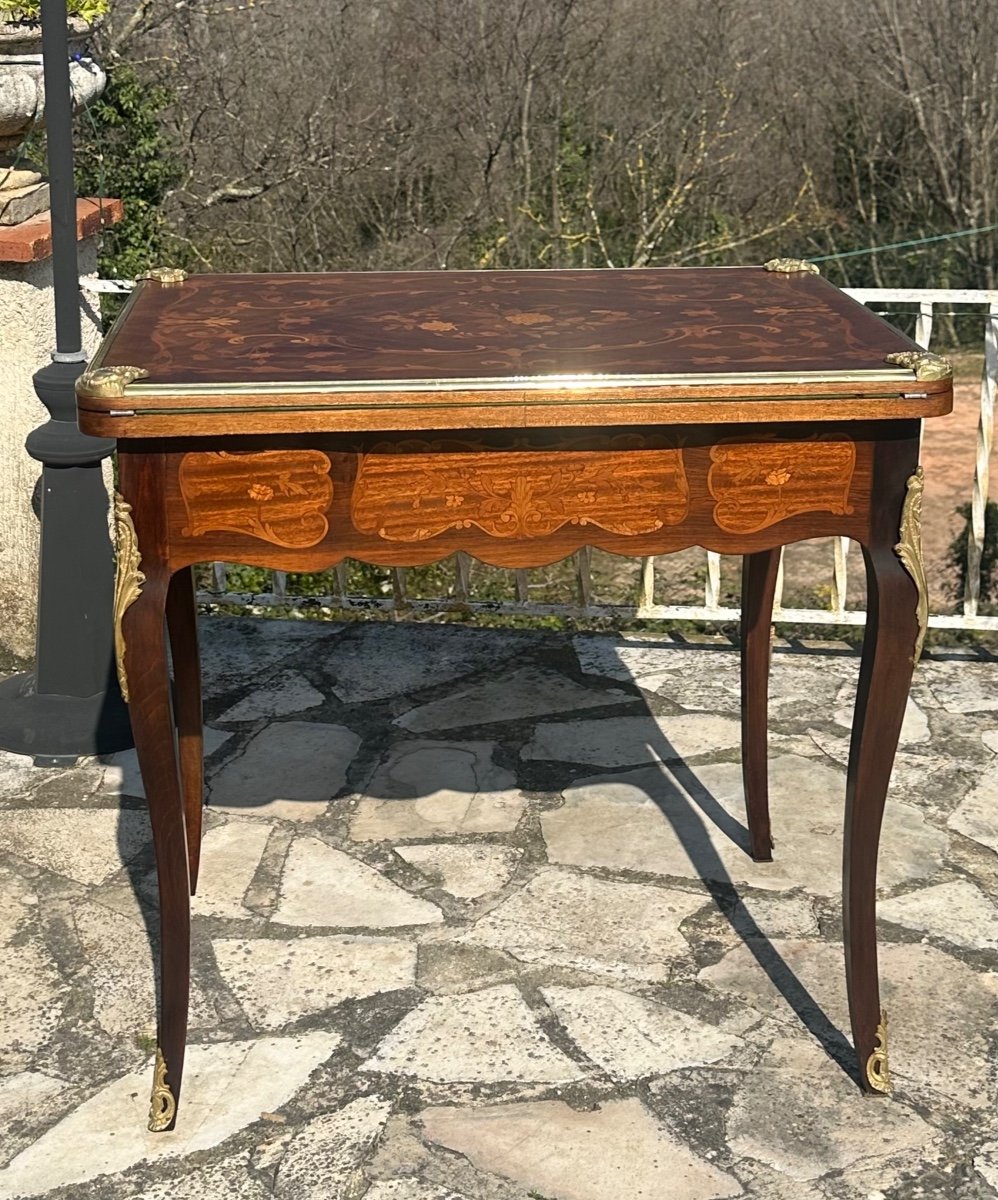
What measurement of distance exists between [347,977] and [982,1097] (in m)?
1.17

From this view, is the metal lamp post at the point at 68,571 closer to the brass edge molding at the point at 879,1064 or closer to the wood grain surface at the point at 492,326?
the wood grain surface at the point at 492,326

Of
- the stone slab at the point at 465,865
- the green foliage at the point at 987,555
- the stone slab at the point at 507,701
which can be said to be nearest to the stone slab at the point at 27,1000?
the stone slab at the point at 465,865

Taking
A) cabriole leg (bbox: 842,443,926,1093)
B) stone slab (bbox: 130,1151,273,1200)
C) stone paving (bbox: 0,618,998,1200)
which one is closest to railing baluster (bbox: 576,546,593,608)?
stone paving (bbox: 0,618,998,1200)

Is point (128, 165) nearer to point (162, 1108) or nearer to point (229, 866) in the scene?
point (229, 866)

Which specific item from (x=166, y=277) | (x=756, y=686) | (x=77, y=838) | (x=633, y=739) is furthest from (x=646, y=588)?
(x=166, y=277)

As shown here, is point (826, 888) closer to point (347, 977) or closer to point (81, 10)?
point (347, 977)

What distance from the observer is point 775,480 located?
100 inches

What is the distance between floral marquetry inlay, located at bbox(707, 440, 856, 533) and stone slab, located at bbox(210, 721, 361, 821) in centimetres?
155

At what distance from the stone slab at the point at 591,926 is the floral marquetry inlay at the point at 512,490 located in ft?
3.23

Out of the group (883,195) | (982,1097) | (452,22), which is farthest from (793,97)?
(982,1097)

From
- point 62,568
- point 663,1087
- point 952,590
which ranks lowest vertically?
point 952,590

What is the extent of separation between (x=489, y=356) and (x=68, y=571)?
187 centimetres

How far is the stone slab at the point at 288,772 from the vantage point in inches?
149

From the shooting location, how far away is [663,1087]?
8.98 feet
